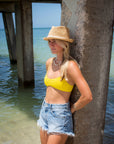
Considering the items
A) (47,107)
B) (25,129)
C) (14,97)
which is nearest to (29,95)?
(14,97)

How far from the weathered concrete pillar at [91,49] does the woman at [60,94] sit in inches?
6.4

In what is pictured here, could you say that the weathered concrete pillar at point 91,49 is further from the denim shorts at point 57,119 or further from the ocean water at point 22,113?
the ocean water at point 22,113

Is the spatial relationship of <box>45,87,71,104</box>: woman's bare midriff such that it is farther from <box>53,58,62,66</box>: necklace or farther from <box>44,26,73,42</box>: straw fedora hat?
<box>44,26,73,42</box>: straw fedora hat

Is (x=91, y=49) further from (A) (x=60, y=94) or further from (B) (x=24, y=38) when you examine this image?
(B) (x=24, y=38)

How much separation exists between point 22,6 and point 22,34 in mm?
972

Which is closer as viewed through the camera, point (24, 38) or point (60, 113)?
point (60, 113)

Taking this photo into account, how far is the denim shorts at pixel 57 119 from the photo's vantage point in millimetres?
1858

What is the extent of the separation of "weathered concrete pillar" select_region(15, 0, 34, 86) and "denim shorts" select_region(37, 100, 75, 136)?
5119 millimetres

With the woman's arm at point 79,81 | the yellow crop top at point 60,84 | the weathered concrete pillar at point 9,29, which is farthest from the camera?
the weathered concrete pillar at point 9,29

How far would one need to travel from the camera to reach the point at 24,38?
22.2 feet

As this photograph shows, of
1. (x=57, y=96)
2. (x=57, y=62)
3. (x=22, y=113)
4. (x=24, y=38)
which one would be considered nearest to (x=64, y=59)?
(x=57, y=62)

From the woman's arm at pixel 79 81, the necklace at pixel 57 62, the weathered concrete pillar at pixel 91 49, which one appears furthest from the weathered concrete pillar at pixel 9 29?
the woman's arm at pixel 79 81

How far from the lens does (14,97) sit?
21.1ft

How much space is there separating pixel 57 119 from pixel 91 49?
81 cm
